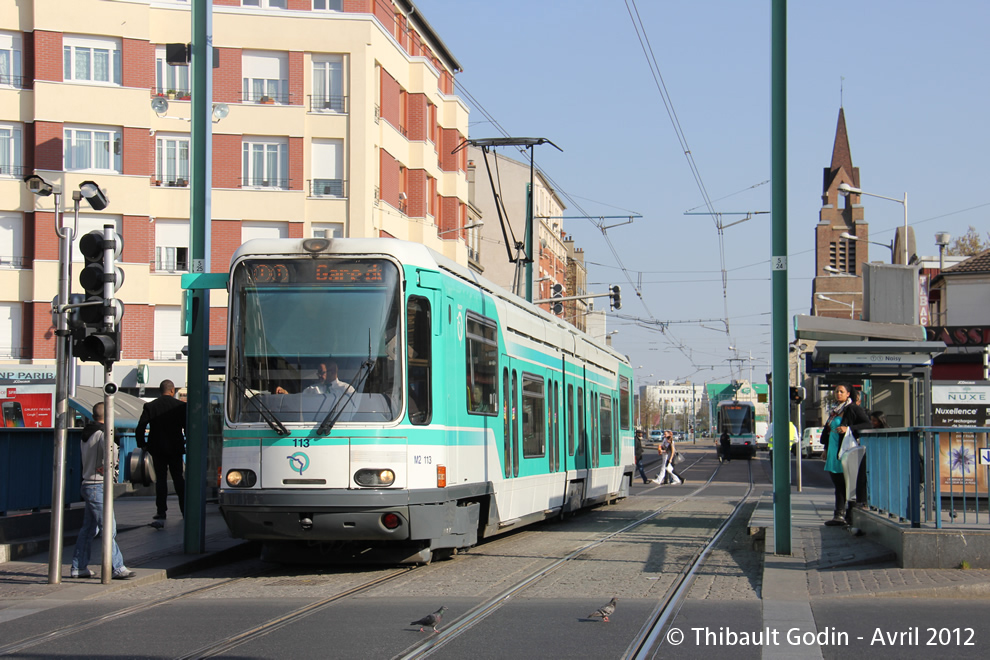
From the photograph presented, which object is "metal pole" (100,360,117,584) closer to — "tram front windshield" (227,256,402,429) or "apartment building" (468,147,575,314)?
"tram front windshield" (227,256,402,429)

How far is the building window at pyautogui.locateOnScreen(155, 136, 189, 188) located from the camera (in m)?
38.2

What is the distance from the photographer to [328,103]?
127 ft

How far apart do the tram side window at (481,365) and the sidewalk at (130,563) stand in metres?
3.14

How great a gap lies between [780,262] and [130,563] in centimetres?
717

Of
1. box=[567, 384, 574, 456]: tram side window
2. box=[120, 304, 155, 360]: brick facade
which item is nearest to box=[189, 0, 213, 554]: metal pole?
box=[567, 384, 574, 456]: tram side window

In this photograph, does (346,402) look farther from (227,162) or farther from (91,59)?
(91,59)

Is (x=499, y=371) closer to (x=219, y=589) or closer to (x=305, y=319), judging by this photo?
(x=305, y=319)

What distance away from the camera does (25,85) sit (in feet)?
120

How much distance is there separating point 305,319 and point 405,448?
1.47m

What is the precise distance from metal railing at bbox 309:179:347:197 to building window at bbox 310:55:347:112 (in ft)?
8.04

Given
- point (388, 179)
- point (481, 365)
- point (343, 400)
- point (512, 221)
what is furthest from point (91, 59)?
point (512, 221)

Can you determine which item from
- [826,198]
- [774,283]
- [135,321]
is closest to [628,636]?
[774,283]

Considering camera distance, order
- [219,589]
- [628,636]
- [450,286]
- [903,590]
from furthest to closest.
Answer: [450,286]
[219,589]
[903,590]
[628,636]

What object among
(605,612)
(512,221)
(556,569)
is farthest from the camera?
(512,221)
